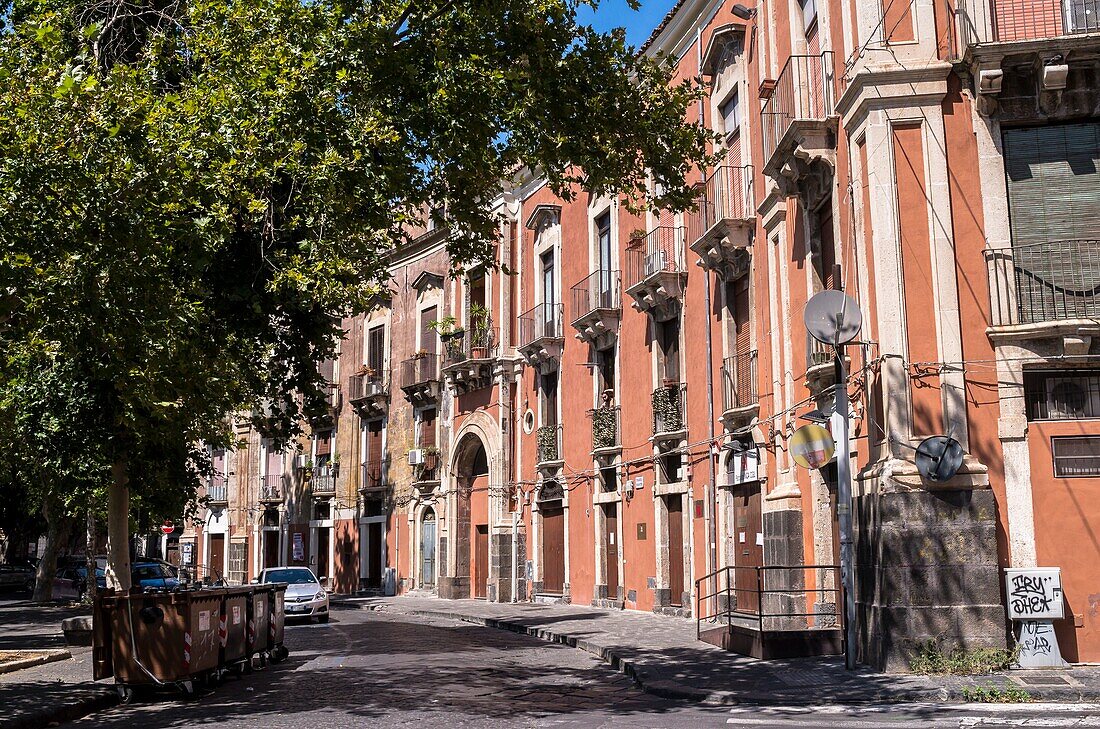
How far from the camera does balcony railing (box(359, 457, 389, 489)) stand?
129 ft

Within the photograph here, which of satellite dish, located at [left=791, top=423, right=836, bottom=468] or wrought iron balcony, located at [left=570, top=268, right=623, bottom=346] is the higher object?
wrought iron balcony, located at [left=570, top=268, right=623, bottom=346]

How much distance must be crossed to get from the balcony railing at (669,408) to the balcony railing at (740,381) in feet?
7.45

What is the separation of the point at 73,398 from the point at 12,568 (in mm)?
32688

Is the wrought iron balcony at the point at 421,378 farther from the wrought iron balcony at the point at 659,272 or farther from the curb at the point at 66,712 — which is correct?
the curb at the point at 66,712

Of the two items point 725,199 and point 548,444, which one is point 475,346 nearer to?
point 548,444

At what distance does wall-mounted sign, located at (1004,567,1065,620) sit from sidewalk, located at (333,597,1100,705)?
2.17 ft

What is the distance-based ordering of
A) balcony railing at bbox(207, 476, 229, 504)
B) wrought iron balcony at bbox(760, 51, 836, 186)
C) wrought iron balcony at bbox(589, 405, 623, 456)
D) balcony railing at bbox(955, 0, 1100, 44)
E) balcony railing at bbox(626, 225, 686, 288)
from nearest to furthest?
1. balcony railing at bbox(955, 0, 1100, 44)
2. wrought iron balcony at bbox(760, 51, 836, 186)
3. balcony railing at bbox(626, 225, 686, 288)
4. wrought iron balcony at bbox(589, 405, 623, 456)
5. balcony railing at bbox(207, 476, 229, 504)

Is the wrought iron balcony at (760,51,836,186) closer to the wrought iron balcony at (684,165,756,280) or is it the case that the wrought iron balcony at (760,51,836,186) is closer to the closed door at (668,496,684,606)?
the wrought iron balcony at (684,165,756,280)

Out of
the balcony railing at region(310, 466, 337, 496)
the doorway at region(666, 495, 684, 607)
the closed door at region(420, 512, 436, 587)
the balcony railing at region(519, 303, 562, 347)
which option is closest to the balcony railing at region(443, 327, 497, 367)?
the balcony railing at region(519, 303, 562, 347)

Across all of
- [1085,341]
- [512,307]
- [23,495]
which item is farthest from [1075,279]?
[23,495]

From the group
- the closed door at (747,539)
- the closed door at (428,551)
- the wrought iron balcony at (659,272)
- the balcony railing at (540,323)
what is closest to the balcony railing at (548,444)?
the balcony railing at (540,323)

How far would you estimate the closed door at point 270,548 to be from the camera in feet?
158

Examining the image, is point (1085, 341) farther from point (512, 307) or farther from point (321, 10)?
point (512, 307)

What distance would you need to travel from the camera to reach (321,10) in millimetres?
12016
